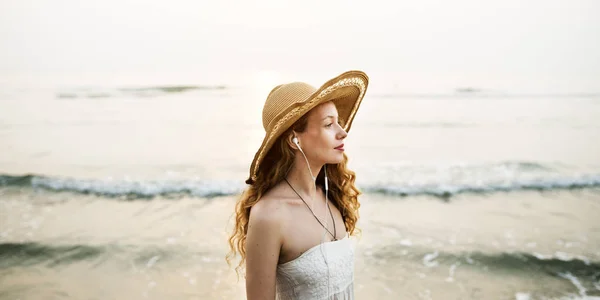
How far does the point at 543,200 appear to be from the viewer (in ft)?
27.8

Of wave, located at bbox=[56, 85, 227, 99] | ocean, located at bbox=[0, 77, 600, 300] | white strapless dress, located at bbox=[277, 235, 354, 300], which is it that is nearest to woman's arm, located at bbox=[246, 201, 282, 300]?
white strapless dress, located at bbox=[277, 235, 354, 300]

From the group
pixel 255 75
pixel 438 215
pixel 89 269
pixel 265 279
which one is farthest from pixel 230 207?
pixel 255 75

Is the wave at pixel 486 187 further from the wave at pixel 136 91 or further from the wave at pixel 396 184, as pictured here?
the wave at pixel 136 91

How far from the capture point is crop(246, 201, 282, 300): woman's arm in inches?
76.8

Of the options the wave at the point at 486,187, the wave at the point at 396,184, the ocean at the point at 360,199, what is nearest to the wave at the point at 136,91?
the ocean at the point at 360,199

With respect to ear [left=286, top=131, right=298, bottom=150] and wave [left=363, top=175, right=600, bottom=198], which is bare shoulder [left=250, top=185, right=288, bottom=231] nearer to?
ear [left=286, top=131, right=298, bottom=150]

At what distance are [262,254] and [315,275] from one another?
0.30m

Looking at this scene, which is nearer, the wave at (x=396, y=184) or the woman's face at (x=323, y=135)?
the woman's face at (x=323, y=135)

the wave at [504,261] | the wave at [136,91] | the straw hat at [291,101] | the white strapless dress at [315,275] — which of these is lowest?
the wave at [136,91]

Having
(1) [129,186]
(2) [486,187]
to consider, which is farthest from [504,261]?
(1) [129,186]

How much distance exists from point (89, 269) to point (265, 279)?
178 inches

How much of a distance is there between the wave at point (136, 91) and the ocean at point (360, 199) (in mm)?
3848

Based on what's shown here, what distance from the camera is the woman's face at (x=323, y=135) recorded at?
2191 mm

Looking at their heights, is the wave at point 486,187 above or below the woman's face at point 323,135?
below
